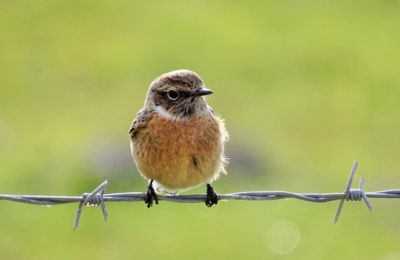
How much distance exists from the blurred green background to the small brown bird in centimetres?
428

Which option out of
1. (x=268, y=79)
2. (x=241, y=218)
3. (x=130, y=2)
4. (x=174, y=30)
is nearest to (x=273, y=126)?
(x=268, y=79)

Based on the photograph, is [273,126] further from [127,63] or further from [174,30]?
[174,30]

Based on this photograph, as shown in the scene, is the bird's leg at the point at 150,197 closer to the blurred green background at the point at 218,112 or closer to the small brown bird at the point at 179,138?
the small brown bird at the point at 179,138

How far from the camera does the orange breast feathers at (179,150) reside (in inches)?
384

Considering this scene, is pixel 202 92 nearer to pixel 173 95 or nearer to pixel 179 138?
pixel 173 95

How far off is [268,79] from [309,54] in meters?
1.73

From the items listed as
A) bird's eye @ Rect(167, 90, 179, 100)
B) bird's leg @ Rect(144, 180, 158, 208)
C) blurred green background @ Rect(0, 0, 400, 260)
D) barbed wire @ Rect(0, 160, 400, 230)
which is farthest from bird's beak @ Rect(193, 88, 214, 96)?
blurred green background @ Rect(0, 0, 400, 260)

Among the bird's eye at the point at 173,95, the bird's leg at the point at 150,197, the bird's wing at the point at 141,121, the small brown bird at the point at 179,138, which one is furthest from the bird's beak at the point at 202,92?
the bird's leg at the point at 150,197

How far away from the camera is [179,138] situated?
979 centimetres

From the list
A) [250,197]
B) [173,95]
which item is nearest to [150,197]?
[173,95]

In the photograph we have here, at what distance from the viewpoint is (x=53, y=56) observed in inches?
910

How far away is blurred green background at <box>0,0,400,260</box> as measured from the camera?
14.8 meters

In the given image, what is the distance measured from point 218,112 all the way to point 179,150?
30.4 ft

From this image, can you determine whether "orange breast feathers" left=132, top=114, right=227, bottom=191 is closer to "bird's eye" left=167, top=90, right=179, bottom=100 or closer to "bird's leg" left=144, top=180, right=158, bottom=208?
"bird's leg" left=144, top=180, right=158, bottom=208
